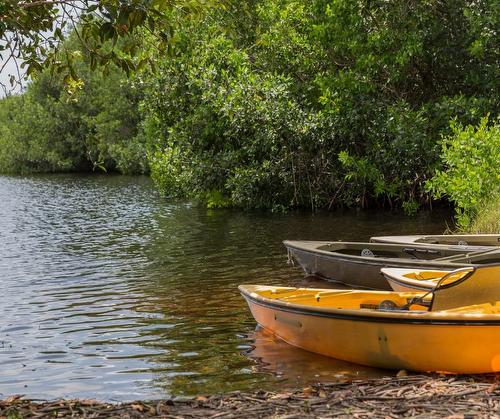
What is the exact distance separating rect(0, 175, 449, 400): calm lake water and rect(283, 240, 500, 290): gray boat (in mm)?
589

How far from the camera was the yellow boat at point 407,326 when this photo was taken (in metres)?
8.84

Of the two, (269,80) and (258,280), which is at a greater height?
(269,80)

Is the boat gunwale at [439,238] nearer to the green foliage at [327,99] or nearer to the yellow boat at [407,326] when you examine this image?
the yellow boat at [407,326]

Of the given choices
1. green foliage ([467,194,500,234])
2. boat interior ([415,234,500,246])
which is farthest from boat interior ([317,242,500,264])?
green foliage ([467,194,500,234])

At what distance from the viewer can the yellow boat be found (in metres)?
8.84

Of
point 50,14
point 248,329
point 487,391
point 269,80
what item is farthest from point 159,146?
point 487,391

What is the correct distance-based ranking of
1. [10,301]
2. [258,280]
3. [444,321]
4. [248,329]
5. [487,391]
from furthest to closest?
[258,280] → [10,301] → [248,329] → [444,321] → [487,391]

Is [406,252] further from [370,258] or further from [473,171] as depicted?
[473,171]

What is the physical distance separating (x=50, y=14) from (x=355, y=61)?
21.1 metres

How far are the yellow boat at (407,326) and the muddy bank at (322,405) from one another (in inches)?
25.3

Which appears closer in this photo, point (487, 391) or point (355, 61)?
point (487, 391)

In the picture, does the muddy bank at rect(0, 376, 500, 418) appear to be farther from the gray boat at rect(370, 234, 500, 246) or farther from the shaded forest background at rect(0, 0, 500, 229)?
the shaded forest background at rect(0, 0, 500, 229)

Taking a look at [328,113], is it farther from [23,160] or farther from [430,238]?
[23,160]

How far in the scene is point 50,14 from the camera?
29.1 ft
